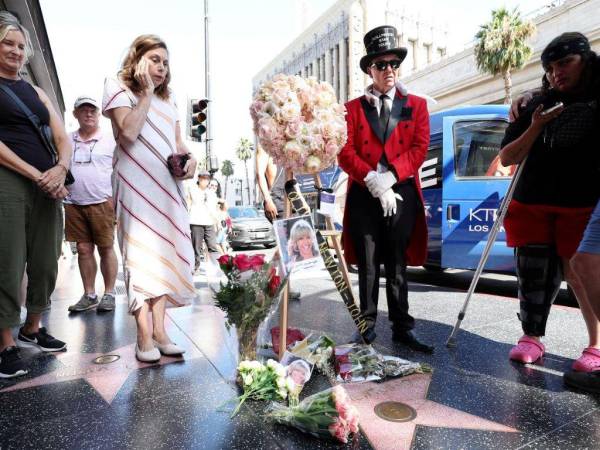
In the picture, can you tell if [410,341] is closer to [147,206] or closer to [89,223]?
[147,206]

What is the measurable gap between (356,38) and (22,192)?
168 feet

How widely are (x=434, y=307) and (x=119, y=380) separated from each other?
2826 millimetres

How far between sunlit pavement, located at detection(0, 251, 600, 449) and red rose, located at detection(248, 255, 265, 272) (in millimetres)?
224

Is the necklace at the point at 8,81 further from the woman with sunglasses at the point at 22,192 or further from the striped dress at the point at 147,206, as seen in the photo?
the striped dress at the point at 147,206

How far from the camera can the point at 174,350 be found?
8.66 ft

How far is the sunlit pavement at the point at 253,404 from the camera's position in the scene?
167 centimetres

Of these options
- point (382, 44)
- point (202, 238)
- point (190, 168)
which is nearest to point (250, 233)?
point (202, 238)

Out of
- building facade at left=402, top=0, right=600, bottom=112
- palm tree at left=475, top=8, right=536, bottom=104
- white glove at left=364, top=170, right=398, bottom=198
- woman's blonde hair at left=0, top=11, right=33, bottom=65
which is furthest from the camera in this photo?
palm tree at left=475, top=8, right=536, bottom=104

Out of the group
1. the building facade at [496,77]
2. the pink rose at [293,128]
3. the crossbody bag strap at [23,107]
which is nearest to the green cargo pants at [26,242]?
the crossbody bag strap at [23,107]

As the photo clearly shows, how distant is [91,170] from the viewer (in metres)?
4.12

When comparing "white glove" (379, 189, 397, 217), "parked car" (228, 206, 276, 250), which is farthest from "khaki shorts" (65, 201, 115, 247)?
"parked car" (228, 206, 276, 250)

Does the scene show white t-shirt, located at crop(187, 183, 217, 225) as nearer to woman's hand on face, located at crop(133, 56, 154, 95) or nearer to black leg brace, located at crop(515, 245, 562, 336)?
woman's hand on face, located at crop(133, 56, 154, 95)

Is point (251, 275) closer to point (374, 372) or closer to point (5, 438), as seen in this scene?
point (374, 372)

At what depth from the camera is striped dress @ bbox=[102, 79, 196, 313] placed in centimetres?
249
